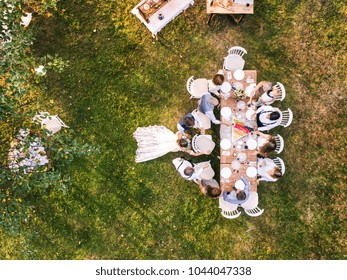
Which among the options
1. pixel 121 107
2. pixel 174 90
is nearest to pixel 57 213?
pixel 121 107

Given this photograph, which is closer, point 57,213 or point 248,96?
point 248,96

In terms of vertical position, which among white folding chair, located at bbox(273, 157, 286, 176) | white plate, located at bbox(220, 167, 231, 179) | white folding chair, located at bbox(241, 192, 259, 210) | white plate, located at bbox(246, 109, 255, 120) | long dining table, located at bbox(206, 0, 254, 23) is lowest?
white folding chair, located at bbox(241, 192, 259, 210)

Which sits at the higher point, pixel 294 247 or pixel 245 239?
pixel 245 239

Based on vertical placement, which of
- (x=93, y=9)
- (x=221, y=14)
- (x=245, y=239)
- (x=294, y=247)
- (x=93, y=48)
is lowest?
(x=294, y=247)

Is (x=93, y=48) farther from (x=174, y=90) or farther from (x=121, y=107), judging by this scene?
(x=174, y=90)

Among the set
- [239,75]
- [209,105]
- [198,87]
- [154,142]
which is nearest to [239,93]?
[239,75]

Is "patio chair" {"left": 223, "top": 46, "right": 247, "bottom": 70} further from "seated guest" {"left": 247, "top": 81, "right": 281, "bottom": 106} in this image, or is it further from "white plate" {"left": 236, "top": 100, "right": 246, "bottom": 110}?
"white plate" {"left": 236, "top": 100, "right": 246, "bottom": 110}

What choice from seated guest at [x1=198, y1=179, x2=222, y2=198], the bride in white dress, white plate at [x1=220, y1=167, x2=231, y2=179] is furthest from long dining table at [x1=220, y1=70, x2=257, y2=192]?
the bride in white dress
